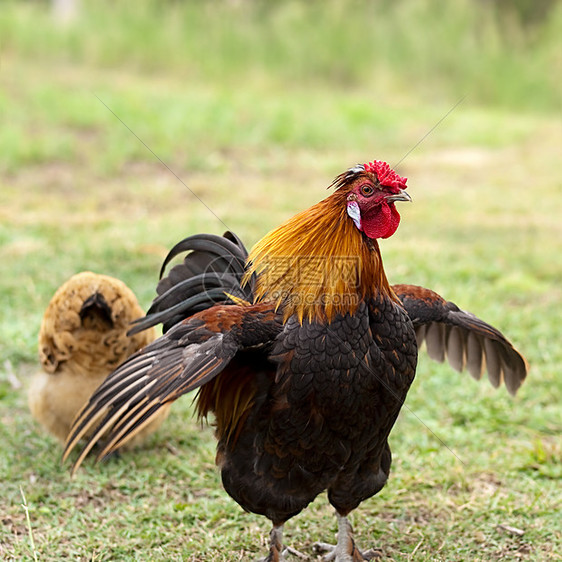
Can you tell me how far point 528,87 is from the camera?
14.1 meters

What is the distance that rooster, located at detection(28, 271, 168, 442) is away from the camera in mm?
4223

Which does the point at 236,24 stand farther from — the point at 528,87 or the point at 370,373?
the point at 370,373

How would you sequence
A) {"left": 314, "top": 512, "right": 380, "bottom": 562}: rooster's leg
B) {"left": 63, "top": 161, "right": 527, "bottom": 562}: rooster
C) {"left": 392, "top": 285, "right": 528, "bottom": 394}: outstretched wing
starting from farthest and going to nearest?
{"left": 392, "top": 285, "right": 528, "bottom": 394}: outstretched wing < {"left": 314, "top": 512, "right": 380, "bottom": 562}: rooster's leg < {"left": 63, "top": 161, "right": 527, "bottom": 562}: rooster

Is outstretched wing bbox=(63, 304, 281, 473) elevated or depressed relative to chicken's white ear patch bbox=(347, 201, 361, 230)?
depressed

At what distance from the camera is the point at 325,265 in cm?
299

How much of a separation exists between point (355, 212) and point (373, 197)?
9cm

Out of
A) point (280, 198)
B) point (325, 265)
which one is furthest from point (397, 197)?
point (280, 198)

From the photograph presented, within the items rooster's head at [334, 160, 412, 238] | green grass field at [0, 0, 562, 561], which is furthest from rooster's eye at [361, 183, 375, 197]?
green grass field at [0, 0, 562, 561]

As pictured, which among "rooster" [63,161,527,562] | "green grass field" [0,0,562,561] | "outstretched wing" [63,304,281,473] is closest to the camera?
"outstretched wing" [63,304,281,473]

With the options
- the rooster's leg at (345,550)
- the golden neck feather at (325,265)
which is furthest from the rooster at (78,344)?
the golden neck feather at (325,265)

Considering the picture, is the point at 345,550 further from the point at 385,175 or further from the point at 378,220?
the point at 385,175

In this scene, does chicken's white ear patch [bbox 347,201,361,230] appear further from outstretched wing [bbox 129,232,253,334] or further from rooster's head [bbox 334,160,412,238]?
outstretched wing [bbox 129,232,253,334]

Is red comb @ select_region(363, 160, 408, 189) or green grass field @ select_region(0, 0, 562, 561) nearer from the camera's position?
red comb @ select_region(363, 160, 408, 189)

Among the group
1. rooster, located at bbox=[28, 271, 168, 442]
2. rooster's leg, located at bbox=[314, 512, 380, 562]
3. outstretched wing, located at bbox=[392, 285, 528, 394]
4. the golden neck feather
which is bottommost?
rooster's leg, located at bbox=[314, 512, 380, 562]
